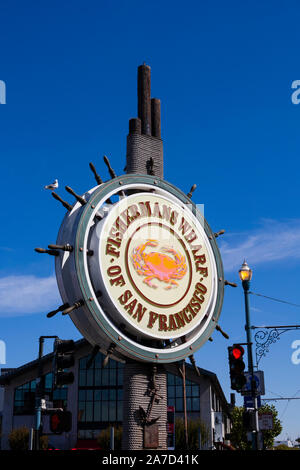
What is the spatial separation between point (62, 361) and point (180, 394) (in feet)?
158

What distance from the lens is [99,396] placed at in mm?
60344

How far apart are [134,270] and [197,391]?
45.9m

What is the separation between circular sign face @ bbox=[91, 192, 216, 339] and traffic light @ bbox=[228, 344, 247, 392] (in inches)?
57.2

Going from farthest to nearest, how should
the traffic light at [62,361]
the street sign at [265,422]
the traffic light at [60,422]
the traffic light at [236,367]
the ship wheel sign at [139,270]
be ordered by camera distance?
the street sign at [265,422] → the traffic light at [236,367] → the ship wheel sign at [139,270] → the traffic light at [62,361] → the traffic light at [60,422]

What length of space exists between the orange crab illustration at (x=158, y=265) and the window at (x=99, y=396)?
144 ft

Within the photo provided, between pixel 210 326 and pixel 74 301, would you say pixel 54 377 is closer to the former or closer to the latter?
pixel 74 301

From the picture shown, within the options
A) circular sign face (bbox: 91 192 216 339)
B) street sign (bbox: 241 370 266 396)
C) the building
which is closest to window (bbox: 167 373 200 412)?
the building

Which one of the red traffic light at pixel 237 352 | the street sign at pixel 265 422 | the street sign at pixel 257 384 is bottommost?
the street sign at pixel 265 422

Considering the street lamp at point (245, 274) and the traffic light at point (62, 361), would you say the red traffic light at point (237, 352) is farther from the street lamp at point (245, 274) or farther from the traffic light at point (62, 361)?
the street lamp at point (245, 274)

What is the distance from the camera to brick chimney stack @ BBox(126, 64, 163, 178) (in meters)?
19.0

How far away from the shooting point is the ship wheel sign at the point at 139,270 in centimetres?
1540

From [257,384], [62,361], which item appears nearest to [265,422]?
[257,384]

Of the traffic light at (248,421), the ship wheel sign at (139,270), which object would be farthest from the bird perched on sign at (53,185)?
the traffic light at (248,421)
